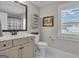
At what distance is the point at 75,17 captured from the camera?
2.65 metres

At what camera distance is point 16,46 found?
1.70m

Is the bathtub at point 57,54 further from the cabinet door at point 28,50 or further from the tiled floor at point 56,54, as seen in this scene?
the cabinet door at point 28,50

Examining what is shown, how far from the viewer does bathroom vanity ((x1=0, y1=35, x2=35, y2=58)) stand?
145 centimetres

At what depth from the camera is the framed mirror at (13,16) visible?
6.75 ft

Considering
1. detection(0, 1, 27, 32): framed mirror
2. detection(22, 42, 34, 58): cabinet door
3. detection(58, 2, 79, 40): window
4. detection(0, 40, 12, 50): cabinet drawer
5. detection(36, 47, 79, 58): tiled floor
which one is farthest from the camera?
detection(36, 47, 79, 58): tiled floor

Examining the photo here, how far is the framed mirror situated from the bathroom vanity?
0.58 metres

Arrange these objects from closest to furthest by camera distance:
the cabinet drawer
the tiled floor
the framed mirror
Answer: the cabinet drawer
the framed mirror
the tiled floor

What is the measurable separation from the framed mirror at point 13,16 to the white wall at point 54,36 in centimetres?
96

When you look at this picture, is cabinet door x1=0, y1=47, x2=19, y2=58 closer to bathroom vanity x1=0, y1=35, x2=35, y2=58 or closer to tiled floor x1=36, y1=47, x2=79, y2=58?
bathroom vanity x1=0, y1=35, x2=35, y2=58

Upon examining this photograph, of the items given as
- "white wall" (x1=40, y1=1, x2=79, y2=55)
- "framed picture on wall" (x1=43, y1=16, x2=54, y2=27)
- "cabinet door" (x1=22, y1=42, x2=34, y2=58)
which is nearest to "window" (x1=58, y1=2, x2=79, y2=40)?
"white wall" (x1=40, y1=1, x2=79, y2=55)

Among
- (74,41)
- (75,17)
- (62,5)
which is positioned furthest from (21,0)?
(74,41)

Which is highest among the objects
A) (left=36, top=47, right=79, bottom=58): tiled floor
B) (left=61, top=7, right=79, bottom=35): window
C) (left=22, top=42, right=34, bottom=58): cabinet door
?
(left=61, top=7, right=79, bottom=35): window

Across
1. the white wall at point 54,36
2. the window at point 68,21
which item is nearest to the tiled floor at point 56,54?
the white wall at point 54,36

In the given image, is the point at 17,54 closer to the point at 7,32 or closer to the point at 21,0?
the point at 7,32
